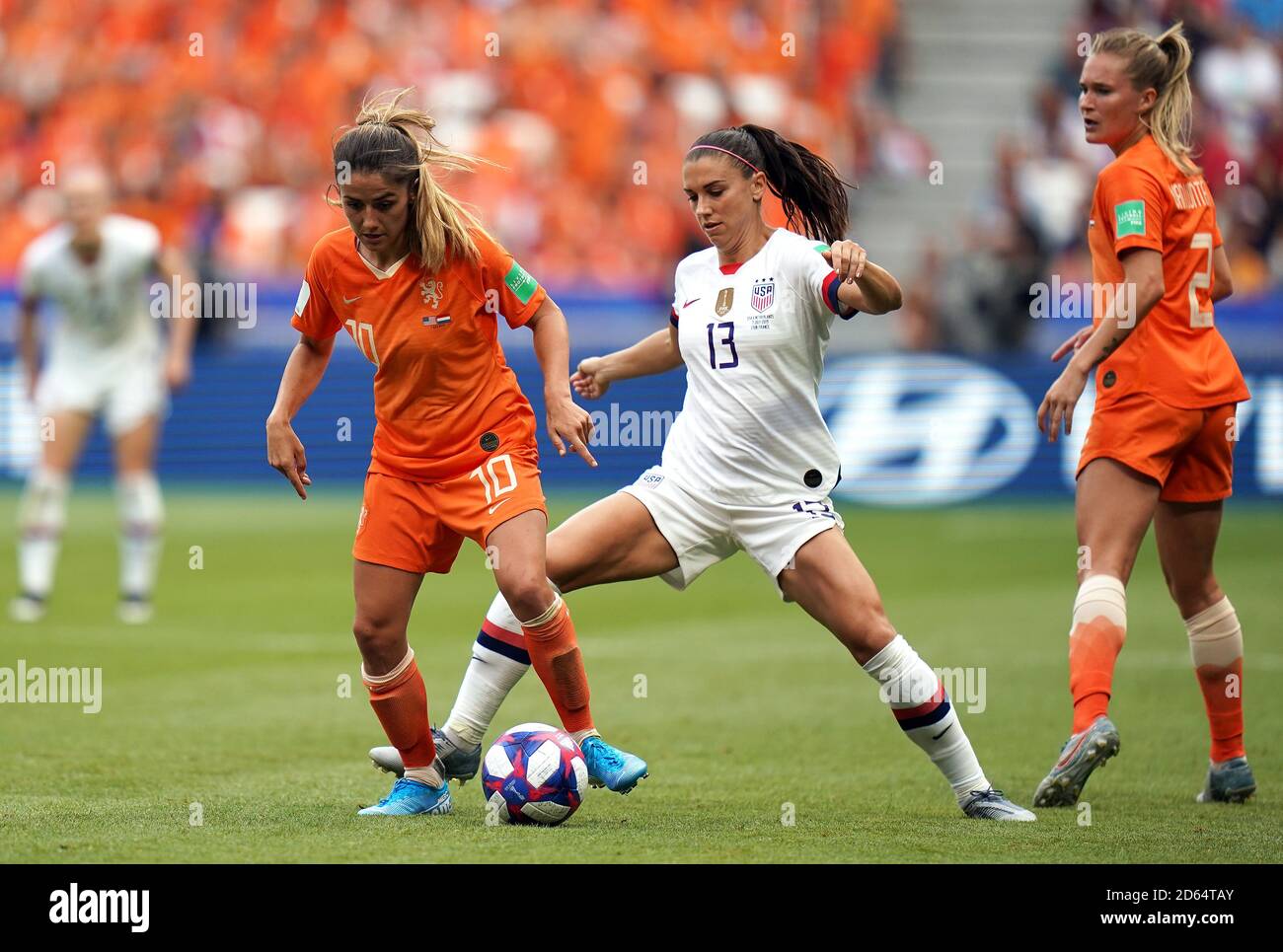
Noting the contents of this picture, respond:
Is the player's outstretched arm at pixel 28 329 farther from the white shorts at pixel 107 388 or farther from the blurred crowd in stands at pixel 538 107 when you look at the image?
the blurred crowd in stands at pixel 538 107

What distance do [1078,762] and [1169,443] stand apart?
1125 millimetres

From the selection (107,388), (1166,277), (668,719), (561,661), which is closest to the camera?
(561,661)

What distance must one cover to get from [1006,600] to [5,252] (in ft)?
46.6

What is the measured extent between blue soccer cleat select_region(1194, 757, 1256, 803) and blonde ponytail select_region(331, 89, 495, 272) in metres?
3.12

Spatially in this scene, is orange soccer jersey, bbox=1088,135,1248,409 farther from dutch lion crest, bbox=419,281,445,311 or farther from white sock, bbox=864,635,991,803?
dutch lion crest, bbox=419,281,445,311

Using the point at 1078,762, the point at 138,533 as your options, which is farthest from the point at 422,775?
the point at 138,533

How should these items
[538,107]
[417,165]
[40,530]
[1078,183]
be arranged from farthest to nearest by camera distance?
[538,107] → [1078,183] → [40,530] → [417,165]

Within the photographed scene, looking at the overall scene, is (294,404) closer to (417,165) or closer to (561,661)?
(417,165)

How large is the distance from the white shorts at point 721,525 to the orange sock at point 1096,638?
0.88 metres

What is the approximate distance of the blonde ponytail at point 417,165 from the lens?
5.44m

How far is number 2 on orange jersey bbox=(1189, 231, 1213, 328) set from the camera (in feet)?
20.0

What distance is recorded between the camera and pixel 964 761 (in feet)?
18.9

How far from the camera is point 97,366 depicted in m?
11.8

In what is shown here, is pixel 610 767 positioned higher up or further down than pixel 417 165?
A: further down
